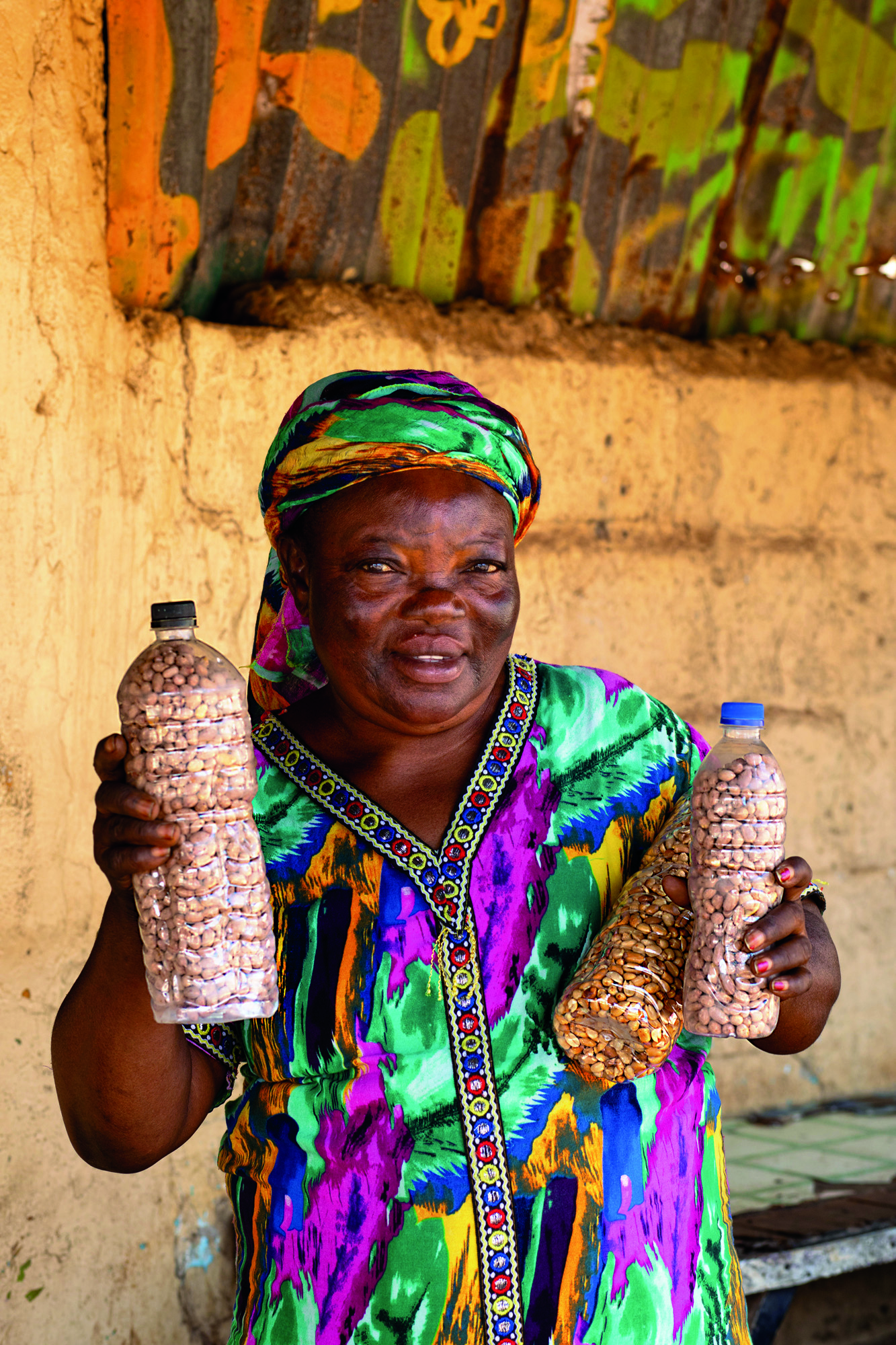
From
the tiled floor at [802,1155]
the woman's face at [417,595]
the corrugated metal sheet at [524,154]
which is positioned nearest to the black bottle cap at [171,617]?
the woman's face at [417,595]

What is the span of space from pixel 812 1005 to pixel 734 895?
0.20 m

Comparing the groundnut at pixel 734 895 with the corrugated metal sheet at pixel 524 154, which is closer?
the groundnut at pixel 734 895

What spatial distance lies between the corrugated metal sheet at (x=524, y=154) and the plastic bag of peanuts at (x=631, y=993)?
1.97 m

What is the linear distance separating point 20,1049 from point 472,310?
1.98 m

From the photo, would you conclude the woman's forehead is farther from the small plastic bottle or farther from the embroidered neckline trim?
the small plastic bottle

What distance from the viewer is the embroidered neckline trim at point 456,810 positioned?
1.63 m

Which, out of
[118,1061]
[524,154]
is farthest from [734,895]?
[524,154]

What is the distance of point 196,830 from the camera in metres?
1.40

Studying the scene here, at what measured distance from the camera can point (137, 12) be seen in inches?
110

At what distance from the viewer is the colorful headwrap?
1.62m

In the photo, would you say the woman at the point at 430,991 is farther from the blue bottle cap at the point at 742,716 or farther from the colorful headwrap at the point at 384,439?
the blue bottle cap at the point at 742,716

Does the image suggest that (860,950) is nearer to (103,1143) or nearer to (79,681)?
(79,681)

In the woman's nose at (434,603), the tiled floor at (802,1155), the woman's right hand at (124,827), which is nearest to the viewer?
the woman's right hand at (124,827)

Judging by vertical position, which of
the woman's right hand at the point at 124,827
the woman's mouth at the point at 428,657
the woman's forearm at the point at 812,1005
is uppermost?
the woman's mouth at the point at 428,657
